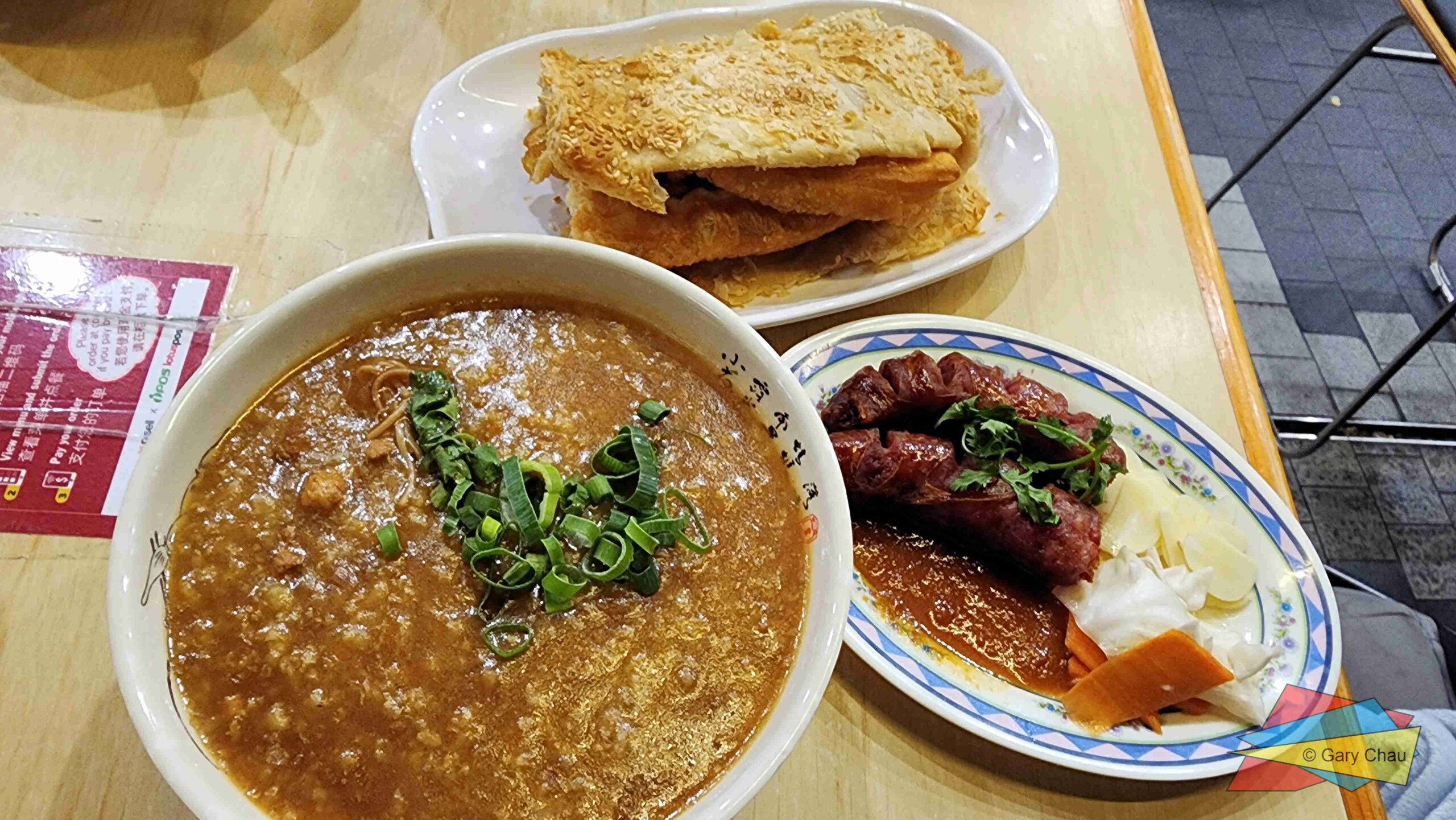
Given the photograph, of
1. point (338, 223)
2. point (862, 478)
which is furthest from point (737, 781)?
point (338, 223)

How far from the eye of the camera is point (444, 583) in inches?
38.5

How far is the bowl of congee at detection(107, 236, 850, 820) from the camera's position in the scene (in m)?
0.88

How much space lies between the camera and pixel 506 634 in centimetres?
96

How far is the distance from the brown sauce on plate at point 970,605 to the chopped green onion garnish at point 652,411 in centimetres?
56

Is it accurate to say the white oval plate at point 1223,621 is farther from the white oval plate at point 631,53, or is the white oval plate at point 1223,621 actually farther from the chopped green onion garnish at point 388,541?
the chopped green onion garnish at point 388,541

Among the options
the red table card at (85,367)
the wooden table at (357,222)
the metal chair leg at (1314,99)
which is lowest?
the red table card at (85,367)

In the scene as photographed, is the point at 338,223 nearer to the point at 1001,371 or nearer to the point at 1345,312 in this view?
the point at 1001,371

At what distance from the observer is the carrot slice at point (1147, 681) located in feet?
4.42

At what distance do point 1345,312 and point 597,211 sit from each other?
11.8ft

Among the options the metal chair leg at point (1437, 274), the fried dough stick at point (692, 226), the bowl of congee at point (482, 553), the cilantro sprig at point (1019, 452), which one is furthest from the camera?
the metal chair leg at point (1437, 274)

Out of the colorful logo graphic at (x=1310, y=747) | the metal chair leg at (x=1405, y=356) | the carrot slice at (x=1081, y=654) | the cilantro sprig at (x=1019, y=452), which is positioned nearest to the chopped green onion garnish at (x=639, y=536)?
the cilantro sprig at (x=1019, y=452)

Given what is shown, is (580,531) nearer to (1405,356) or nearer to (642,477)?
(642,477)

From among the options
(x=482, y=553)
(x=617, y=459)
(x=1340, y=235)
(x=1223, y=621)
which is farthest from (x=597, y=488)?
(x=1340, y=235)

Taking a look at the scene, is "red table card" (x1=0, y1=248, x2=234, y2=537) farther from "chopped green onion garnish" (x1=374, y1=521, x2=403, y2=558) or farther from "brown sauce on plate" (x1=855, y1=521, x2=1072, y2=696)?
"brown sauce on plate" (x1=855, y1=521, x2=1072, y2=696)
